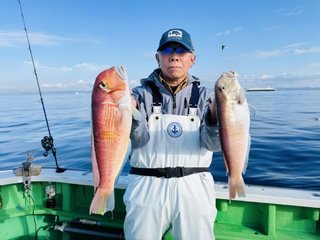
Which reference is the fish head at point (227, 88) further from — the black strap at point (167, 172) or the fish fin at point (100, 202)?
the fish fin at point (100, 202)

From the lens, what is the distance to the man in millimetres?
2930

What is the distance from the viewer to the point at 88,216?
14.6 ft

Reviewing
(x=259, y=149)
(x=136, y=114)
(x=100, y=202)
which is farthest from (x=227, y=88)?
(x=259, y=149)

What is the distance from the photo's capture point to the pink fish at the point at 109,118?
7.47ft

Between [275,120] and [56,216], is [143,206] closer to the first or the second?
[56,216]

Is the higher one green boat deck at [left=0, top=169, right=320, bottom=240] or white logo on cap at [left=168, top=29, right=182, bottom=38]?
white logo on cap at [left=168, top=29, right=182, bottom=38]

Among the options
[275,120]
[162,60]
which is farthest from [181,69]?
[275,120]

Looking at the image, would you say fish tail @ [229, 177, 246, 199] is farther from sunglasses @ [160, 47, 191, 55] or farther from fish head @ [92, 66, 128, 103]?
sunglasses @ [160, 47, 191, 55]

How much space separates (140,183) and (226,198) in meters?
1.32

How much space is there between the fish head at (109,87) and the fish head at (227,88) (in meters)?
0.76

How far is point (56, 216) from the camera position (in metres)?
4.56

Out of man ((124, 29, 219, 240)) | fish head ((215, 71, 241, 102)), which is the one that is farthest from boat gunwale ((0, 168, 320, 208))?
fish head ((215, 71, 241, 102))

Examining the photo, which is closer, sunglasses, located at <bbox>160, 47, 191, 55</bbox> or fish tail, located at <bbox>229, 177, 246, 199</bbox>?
fish tail, located at <bbox>229, 177, 246, 199</bbox>

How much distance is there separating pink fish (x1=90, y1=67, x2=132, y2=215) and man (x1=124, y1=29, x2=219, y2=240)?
49 centimetres
